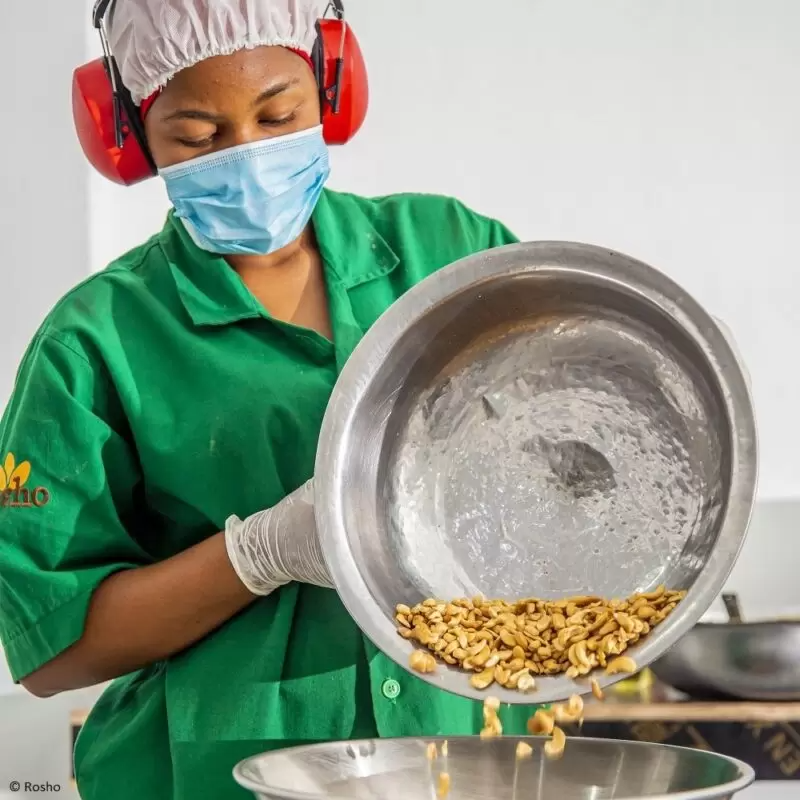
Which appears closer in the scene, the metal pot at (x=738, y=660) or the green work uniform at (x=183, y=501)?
the green work uniform at (x=183, y=501)

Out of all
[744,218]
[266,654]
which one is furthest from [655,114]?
[266,654]

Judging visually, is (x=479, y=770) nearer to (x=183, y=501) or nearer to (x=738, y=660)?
(x=183, y=501)

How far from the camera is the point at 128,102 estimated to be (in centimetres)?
120

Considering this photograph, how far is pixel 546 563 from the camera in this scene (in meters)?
1.08

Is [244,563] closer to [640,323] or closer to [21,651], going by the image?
[21,651]

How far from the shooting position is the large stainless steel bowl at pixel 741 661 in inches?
79.3

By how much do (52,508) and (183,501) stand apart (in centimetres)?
13

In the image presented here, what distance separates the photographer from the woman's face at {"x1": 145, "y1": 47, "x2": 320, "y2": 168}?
115 cm

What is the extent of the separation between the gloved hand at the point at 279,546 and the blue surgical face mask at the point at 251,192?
312 millimetres

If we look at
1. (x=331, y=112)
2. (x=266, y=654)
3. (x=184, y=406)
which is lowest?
(x=266, y=654)

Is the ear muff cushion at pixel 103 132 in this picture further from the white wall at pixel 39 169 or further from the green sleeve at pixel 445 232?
the white wall at pixel 39 169

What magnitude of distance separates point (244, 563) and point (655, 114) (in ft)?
6.11

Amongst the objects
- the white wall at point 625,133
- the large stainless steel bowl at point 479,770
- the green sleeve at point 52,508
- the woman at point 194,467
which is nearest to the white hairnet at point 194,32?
the woman at point 194,467

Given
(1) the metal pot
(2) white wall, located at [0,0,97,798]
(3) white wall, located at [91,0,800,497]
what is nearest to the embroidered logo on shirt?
(1) the metal pot
